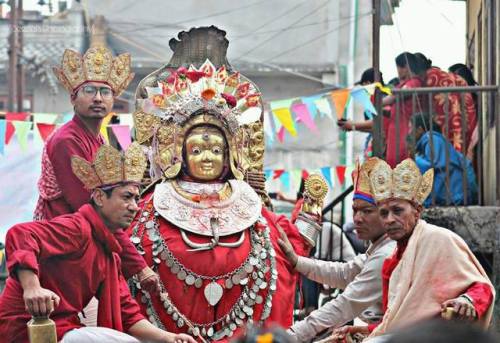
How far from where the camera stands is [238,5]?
25156 millimetres

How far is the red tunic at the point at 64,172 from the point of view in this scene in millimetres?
7367

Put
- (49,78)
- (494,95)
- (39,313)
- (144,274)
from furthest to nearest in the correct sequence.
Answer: (49,78) < (494,95) < (144,274) < (39,313)

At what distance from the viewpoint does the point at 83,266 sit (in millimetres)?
6512

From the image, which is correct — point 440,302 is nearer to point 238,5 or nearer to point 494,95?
point 494,95

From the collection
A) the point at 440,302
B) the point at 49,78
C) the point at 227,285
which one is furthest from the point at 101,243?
the point at 49,78

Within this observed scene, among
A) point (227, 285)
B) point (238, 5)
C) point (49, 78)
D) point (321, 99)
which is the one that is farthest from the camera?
point (49, 78)

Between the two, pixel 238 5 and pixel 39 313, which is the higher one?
pixel 238 5

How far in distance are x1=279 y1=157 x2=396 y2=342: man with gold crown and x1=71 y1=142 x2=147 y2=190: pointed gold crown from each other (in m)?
1.46

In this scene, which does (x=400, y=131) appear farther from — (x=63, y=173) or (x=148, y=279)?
(x=148, y=279)

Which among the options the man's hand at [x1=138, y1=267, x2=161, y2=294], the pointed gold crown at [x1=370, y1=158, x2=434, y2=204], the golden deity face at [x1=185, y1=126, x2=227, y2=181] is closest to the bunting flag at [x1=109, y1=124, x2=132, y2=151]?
the golden deity face at [x1=185, y1=126, x2=227, y2=181]

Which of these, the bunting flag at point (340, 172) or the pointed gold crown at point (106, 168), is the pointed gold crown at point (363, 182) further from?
the bunting flag at point (340, 172)

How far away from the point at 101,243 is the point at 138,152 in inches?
22.1

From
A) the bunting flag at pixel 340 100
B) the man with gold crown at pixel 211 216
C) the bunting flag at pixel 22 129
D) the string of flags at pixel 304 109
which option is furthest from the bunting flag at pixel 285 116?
the man with gold crown at pixel 211 216

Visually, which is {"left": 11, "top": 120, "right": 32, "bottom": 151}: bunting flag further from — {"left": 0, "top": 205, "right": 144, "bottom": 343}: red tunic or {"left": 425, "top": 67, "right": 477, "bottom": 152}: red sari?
{"left": 0, "top": 205, "right": 144, "bottom": 343}: red tunic
